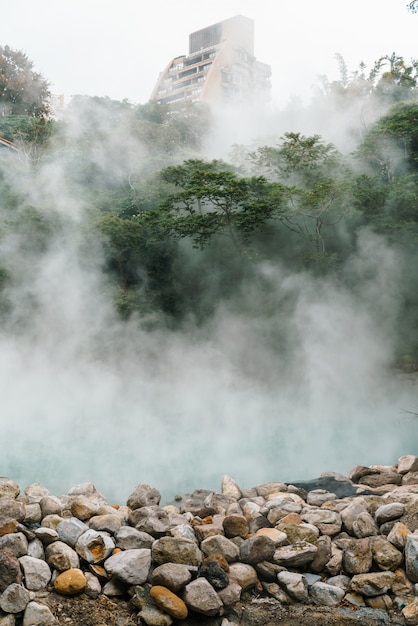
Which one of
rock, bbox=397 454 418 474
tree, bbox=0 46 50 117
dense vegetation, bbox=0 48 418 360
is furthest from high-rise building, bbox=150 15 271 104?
rock, bbox=397 454 418 474

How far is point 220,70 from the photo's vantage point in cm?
2912

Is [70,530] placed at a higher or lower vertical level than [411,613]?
higher

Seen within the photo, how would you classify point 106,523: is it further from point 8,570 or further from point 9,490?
point 9,490

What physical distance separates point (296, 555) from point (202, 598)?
794 mm

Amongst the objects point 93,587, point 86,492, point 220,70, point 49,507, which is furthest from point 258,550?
point 220,70

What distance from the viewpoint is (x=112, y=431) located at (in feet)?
28.5

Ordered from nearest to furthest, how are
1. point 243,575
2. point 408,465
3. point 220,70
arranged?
point 243,575, point 408,465, point 220,70

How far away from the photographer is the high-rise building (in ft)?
92.6

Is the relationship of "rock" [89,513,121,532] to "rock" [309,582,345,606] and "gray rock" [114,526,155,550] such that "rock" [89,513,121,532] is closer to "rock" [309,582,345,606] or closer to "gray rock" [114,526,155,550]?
"gray rock" [114,526,155,550]

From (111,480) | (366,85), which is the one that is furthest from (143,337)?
(366,85)

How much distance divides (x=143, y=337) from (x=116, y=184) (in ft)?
22.2

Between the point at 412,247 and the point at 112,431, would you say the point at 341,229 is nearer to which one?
the point at 412,247

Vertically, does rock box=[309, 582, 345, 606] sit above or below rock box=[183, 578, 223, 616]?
below

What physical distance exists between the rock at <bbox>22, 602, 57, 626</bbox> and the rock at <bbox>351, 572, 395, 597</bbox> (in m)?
1.93
